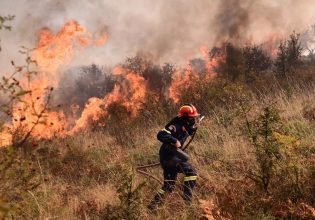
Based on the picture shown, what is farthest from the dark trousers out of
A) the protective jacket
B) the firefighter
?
the protective jacket

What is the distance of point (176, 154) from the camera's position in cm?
648

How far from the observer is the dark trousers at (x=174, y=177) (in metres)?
Answer: 5.97

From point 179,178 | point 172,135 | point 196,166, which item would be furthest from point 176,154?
point 196,166

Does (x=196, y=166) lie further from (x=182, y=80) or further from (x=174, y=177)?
(x=182, y=80)

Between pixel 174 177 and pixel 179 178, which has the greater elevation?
pixel 174 177

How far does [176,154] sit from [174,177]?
0.39 m

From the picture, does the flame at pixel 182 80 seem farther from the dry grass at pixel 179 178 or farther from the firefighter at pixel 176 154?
the firefighter at pixel 176 154

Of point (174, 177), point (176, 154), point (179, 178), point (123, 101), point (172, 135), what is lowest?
point (179, 178)

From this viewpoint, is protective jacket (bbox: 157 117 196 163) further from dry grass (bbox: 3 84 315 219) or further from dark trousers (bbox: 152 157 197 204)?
dry grass (bbox: 3 84 315 219)

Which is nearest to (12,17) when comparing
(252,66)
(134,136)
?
(134,136)

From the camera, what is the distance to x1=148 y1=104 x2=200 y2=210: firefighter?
20.2ft

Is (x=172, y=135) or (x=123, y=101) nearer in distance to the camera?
(x=172, y=135)

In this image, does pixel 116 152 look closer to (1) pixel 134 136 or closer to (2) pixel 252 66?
(1) pixel 134 136

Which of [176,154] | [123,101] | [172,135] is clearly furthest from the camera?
[123,101]
